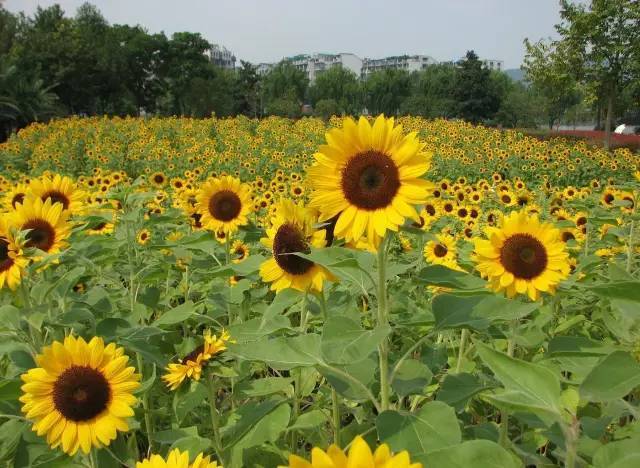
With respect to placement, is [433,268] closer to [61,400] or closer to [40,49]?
[61,400]

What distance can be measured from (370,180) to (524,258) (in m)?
0.84

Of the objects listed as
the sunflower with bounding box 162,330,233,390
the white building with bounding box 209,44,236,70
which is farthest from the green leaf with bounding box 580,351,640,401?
the white building with bounding box 209,44,236,70

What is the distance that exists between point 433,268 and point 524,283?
2.17 ft

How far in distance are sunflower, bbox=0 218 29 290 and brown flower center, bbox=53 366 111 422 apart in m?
0.49

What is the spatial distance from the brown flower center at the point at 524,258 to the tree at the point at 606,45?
18.1m

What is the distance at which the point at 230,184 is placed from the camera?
3.18m

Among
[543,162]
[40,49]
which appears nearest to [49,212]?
[543,162]

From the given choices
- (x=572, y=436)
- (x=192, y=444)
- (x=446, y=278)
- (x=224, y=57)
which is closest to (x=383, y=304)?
(x=446, y=278)

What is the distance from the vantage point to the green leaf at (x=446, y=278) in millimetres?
1392

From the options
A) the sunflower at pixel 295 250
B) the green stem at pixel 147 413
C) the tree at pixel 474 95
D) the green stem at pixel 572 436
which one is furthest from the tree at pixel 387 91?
the green stem at pixel 572 436

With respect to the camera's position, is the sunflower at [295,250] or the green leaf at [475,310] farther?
the sunflower at [295,250]

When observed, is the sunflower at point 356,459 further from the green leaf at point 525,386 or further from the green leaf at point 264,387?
the green leaf at point 264,387

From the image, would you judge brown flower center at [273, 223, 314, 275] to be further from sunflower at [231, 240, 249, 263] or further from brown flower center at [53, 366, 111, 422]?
sunflower at [231, 240, 249, 263]

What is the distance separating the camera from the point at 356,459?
788mm
